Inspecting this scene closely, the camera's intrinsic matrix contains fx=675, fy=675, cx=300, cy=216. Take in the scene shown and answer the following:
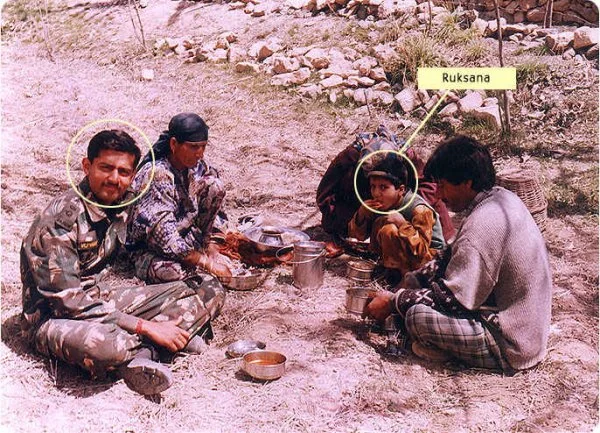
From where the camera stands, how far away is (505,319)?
330cm

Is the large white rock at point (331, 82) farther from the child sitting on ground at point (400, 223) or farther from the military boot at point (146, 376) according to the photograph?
the military boot at point (146, 376)

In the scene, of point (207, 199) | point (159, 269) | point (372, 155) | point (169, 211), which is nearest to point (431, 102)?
point (372, 155)

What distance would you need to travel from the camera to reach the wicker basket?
5.15 m

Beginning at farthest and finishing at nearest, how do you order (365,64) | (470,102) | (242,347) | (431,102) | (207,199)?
(365,64) < (431,102) < (470,102) < (207,199) < (242,347)

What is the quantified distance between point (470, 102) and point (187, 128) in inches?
157

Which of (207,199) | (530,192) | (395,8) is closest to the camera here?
(207,199)

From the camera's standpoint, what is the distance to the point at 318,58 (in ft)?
28.1

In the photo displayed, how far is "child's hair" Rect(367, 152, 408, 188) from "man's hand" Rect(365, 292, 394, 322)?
2.82 feet

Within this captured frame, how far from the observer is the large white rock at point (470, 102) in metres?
7.11

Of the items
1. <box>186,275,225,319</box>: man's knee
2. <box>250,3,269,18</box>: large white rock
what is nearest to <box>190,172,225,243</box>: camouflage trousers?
<box>186,275,225,319</box>: man's knee

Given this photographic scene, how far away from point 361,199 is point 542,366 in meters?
1.93

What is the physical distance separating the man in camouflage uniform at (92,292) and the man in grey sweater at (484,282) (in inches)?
53.0

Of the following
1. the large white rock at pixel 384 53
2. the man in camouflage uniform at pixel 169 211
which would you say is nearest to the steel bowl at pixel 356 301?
the man in camouflage uniform at pixel 169 211

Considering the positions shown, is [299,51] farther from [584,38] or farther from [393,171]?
[393,171]
